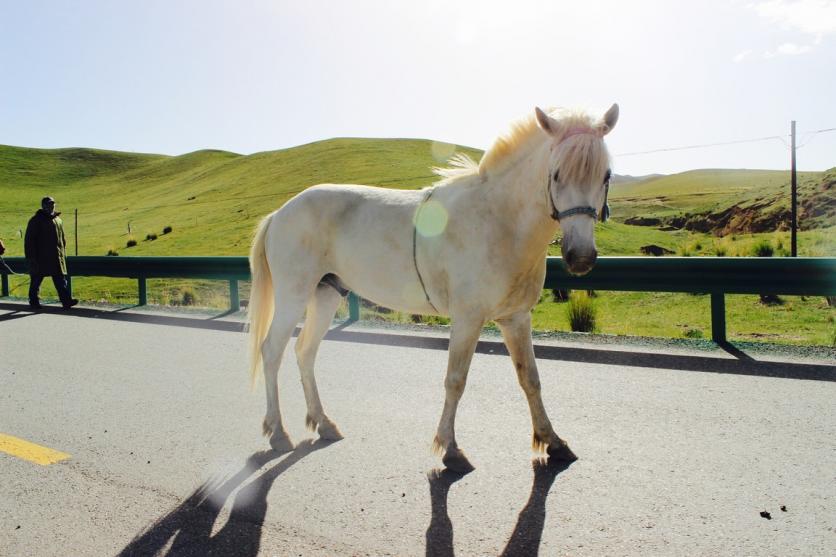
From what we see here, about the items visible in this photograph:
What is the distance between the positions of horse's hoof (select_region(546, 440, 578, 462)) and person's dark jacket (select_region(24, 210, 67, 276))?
40.4 feet

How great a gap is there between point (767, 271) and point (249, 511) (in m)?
6.36

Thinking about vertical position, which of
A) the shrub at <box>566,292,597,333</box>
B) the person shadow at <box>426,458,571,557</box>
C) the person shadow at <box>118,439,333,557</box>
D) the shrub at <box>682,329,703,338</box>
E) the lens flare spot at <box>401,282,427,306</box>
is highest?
the lens flare spot at <box>401,282,427,306</box>

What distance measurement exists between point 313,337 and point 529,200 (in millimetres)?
2058


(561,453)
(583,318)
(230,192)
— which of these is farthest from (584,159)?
(230,192)

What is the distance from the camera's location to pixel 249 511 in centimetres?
349

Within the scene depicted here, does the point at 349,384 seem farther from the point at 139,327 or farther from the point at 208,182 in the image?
the point at 208,182

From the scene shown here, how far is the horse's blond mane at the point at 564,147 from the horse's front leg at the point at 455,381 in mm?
992

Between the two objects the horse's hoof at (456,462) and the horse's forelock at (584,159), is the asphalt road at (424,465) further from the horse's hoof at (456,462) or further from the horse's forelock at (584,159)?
the horse's forelock at (584,159)

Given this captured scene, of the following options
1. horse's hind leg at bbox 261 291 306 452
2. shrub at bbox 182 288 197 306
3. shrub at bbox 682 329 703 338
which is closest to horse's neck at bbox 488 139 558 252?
horse's hind leg at bbox 261 291 306 452

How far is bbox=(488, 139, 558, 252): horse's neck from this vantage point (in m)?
3.94

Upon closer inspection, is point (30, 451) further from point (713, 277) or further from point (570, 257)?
point (713, 277)

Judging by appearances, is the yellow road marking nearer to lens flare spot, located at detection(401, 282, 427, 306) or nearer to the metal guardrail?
lens flare spot, located at detection(401, 282, 427, 306)

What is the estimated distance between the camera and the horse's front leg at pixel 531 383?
4117 millimetres

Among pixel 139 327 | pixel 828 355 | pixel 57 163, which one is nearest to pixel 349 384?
pixel 828 355
